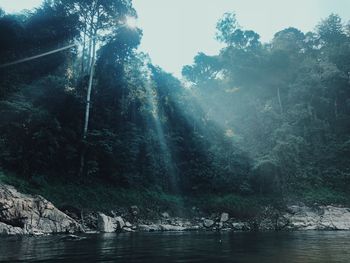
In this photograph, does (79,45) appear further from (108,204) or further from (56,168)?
(108,204)

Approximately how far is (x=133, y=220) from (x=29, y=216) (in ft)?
29.1

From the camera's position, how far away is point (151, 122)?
3816 centimetres

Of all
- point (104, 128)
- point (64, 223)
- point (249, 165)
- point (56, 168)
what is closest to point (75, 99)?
point (104, 128)

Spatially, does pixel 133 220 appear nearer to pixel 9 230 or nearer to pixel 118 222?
pixel 118 222

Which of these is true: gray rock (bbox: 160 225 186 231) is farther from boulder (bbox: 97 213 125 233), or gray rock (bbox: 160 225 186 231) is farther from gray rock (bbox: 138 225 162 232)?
boulder (bbox: 97 213 125 233)

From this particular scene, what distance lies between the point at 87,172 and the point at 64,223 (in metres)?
9.27

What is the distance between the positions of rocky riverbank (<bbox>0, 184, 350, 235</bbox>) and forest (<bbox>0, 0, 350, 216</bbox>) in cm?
172

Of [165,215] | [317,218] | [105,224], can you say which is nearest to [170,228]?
[165,215]

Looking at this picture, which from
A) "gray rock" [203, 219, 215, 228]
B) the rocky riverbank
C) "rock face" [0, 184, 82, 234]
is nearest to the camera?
"rock face" [0, 184, 82, 234]

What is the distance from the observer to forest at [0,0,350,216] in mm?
26625

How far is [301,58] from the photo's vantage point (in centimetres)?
5547

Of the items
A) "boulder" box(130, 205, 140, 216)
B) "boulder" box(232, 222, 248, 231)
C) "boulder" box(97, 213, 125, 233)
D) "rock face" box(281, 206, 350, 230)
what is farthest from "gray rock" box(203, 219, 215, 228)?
"boulder" box(97, 213, 125, 233)

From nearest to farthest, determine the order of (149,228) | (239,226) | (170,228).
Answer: (149,228), (170,228), (239,226)

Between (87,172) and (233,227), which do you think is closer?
(233,227)
